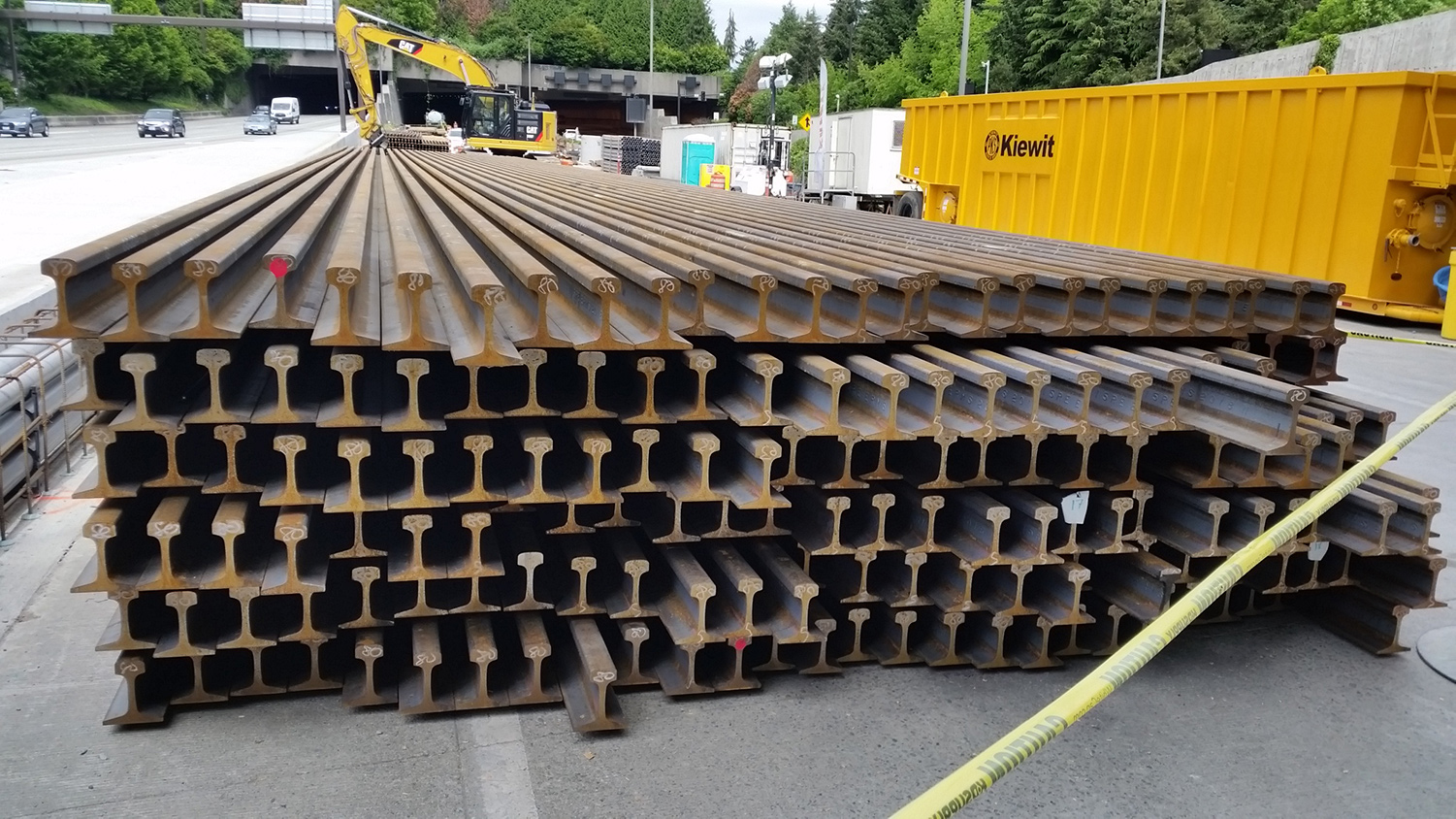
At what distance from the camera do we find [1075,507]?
14.3 ft

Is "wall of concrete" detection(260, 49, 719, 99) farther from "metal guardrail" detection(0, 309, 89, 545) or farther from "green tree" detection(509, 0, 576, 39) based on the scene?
"metal guardrail" detection(0, 309, 89, 545)

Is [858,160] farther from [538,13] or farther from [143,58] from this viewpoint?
[538,13]

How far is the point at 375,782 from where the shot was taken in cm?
364

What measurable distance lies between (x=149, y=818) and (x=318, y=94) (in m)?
120

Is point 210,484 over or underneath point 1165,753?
over

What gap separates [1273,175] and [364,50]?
2219 centimetres

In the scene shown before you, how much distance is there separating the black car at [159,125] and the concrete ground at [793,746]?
179ft

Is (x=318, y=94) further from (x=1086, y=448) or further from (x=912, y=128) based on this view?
(x=1086, y=448)

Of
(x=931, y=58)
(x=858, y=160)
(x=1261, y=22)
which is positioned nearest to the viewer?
(x=858, y=160)

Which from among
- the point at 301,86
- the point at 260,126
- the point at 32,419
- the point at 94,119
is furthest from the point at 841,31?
the point at 32,419

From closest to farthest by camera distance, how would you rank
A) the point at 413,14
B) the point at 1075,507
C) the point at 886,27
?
the point at 1075,507, the point at 886,27, the point at 413,14

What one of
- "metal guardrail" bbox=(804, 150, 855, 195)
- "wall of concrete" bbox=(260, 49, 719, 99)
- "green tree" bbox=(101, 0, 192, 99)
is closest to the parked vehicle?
"green tree" bbox=(101, 0, 192, 99)

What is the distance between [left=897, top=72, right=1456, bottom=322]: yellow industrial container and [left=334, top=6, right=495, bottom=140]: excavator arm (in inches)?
690

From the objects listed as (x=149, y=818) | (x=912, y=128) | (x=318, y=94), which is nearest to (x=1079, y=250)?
(x=149, y=818)
